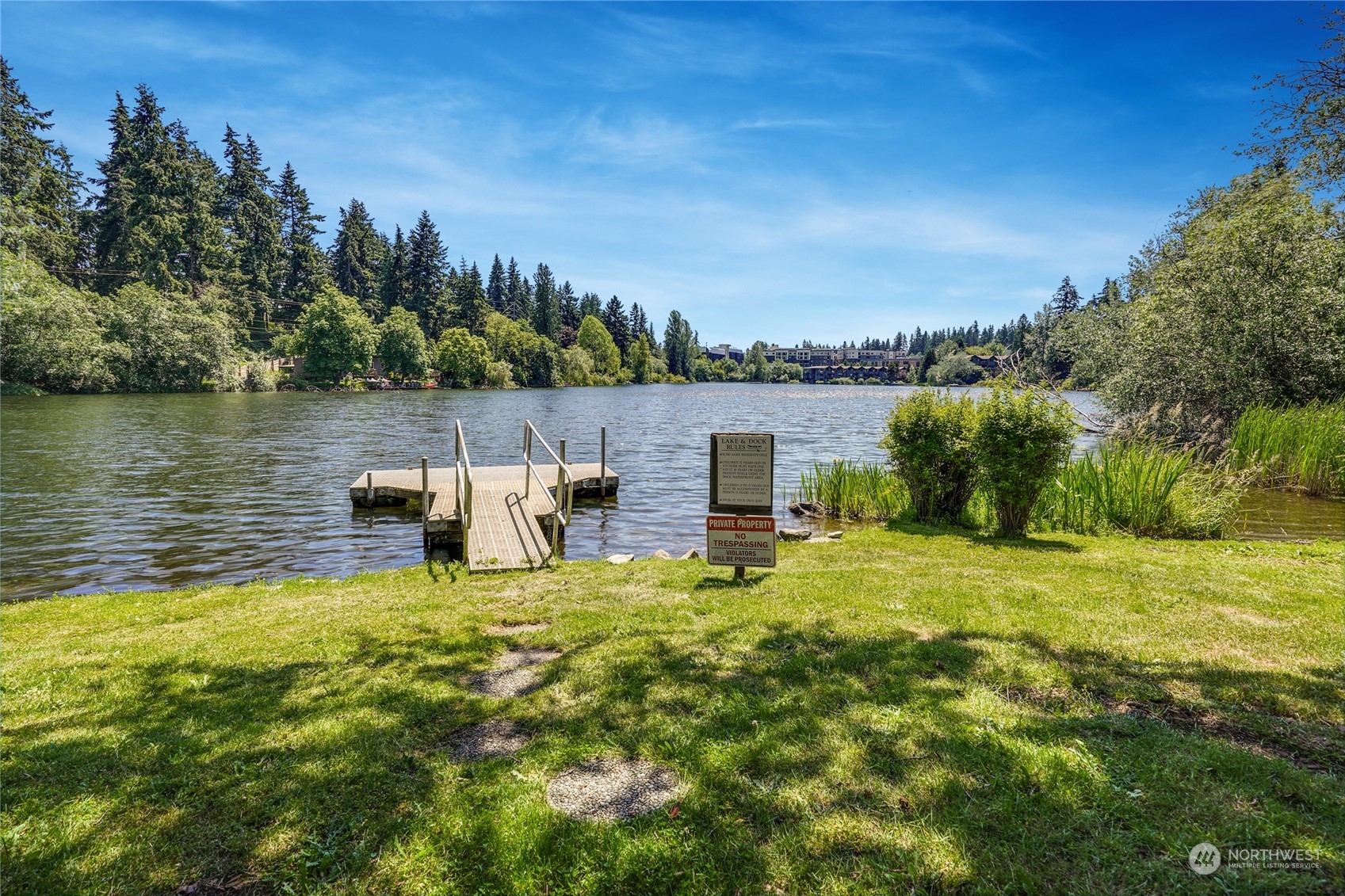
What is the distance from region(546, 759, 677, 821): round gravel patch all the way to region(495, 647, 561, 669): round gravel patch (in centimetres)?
188

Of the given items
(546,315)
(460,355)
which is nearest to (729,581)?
(460,355)

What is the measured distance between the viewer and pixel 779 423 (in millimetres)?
45000

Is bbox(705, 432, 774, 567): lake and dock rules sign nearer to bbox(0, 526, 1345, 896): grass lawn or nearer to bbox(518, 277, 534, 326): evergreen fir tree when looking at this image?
bbox(0, 526, 1345, 896): grass lawn

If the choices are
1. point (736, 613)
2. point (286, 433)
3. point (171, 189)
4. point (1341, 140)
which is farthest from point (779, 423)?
point (171, 189)

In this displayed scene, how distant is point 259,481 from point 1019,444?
2128cm

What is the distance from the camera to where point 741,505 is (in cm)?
800

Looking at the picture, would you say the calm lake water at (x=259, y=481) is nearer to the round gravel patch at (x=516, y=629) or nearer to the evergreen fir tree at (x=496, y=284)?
the round gravel patch at (x=516, y=629)

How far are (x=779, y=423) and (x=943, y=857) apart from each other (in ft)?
140

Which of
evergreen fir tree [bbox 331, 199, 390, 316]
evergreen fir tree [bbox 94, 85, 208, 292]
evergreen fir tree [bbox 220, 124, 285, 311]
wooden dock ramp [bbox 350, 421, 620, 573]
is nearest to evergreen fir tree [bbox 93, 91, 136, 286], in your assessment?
evergreen fir tree [bbox 94, 85, 208, 292]

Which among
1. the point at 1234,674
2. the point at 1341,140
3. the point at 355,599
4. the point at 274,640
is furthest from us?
the point at 1341,140

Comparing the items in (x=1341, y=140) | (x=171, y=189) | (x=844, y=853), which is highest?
(x=171, y=189)

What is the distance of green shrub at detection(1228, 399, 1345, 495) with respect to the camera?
14602 mm

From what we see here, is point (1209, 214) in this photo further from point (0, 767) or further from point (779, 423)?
point (0, 767)

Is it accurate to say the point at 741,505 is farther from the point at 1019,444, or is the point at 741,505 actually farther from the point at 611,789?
the point at 1019,444
